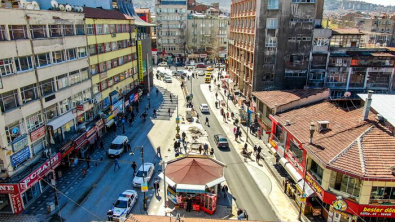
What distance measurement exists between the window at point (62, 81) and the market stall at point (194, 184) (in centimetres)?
1585

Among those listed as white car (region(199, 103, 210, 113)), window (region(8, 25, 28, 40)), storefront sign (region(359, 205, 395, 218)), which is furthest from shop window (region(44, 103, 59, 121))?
storefront sign (region(359, 205, 395, 218))

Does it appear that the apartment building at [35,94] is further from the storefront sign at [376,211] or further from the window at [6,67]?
the storefront sign at [376,211]

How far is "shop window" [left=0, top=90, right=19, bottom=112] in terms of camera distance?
79.3ft

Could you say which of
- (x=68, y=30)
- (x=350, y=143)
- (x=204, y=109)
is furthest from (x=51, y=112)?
(x=350, y=143)

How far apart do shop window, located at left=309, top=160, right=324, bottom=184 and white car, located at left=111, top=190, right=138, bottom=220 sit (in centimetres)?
1641

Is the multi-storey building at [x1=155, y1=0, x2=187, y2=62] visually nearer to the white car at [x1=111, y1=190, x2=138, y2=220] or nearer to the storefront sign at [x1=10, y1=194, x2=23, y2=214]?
the white car at [x1=111, y1=190, x2=138, y2=220]

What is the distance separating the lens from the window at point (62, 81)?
3216cm

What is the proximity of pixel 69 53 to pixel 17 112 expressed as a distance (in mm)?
11089

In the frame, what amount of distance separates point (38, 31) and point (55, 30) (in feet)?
9.98

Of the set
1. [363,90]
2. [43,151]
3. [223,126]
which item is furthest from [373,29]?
[43,151]

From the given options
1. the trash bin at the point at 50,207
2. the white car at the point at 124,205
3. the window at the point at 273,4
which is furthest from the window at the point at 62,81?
the window at the point at 273,4

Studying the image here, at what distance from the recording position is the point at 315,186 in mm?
24531

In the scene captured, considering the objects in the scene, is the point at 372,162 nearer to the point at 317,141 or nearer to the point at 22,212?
the point at 317,141

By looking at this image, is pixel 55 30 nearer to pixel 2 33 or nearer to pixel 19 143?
pixel 2 33
